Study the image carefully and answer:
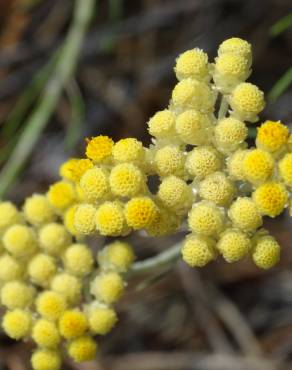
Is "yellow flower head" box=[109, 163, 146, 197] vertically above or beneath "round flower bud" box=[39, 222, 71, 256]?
beneath

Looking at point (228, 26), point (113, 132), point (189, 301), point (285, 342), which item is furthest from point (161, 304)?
point (228, 26)

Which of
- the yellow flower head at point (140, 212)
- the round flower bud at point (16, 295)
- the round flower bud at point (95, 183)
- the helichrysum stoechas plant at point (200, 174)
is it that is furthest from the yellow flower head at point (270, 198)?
the round flower bud at point (16, 295)

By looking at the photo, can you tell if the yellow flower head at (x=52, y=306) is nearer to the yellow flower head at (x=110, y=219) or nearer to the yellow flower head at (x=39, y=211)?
the yellow flower head at (x=39, y=211)

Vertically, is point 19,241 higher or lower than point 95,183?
higher

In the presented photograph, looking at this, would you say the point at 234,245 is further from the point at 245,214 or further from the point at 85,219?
the point at 85,219

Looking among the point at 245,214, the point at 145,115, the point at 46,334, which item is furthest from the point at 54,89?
the point at 245,214

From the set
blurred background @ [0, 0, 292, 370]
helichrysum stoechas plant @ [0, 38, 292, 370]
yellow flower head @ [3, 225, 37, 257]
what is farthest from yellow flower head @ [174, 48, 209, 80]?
blurred background @ [0, 0, 292, 370]

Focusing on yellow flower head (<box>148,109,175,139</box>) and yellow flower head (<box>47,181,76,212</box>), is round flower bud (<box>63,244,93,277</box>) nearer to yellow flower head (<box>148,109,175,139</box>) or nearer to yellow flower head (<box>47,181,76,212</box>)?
yellow flower head (<box>47,181,76,212</box>)

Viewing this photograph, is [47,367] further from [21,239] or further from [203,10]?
[203,10]
